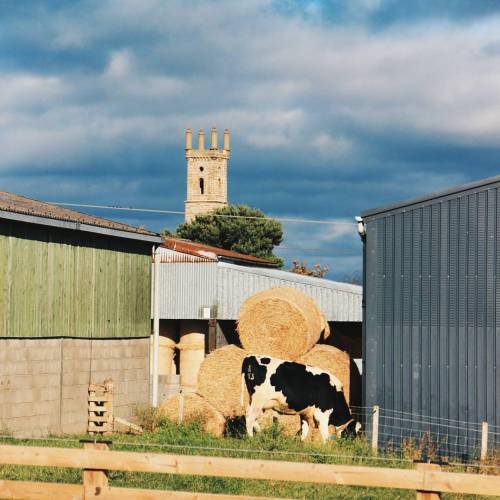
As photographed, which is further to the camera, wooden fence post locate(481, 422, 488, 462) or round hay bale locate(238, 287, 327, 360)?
round hay bale locate(238, 287, 327, 360)

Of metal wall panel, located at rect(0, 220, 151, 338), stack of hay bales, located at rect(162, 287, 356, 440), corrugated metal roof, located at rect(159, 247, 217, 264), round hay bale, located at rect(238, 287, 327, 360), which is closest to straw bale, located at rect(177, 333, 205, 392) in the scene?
corrugated metal roof, located at rect(159, 247, 217, 264)

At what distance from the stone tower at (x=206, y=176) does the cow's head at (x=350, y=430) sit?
108m

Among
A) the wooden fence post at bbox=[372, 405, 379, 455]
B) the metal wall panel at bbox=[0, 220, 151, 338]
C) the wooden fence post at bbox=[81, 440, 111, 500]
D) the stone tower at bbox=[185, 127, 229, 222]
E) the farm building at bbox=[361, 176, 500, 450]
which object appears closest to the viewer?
the wooden fence post at bbox=[81, 440, 111, 500]

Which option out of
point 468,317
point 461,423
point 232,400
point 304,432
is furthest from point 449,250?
point 232,400

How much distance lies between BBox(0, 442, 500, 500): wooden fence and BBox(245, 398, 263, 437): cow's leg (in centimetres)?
1122

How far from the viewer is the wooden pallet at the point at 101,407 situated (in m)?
25.4

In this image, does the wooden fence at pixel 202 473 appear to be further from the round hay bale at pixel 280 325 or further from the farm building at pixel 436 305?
the round hay bale at pixel 280 325

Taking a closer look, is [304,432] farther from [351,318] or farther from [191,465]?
[351,318]

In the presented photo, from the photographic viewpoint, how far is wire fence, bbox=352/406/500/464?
19.1m

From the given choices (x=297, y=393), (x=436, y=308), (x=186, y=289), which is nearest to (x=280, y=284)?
(x=186, y=289)

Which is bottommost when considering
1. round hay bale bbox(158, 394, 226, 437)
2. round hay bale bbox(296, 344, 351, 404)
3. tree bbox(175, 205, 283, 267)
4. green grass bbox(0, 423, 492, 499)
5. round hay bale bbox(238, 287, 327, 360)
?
green grass bbox(0, 423, 492, 499)

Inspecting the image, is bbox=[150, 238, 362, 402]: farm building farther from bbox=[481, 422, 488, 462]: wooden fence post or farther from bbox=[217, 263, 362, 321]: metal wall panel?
bbox=[481, 422, 488, 462]: wooden fence post

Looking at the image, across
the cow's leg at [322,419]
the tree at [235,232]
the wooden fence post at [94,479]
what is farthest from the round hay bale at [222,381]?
the tree at [235,232]

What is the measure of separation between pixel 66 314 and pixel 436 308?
32.9 ft
